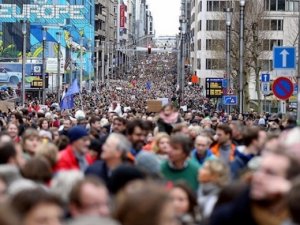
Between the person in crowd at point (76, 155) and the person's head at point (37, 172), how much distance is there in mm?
1596

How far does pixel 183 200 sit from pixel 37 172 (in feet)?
5.03

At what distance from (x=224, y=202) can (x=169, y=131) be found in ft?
28.8

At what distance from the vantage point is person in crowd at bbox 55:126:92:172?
11.3 m

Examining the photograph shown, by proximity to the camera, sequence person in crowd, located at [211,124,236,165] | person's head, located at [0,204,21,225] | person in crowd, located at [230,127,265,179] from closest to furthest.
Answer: person's head, located at [0,204,21,225] → person in crowd, located at [230,127,265,179] → person in crowd, located at [211,124,236,165]

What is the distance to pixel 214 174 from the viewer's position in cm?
934

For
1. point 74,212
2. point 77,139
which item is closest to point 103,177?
point 77,139

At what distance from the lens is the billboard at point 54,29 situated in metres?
57.9

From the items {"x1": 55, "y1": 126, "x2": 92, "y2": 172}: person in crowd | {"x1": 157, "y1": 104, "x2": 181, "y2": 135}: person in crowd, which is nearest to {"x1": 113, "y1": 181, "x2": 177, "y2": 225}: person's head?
{"x1": 55, "y1": 126, "x2": 92, "y2": 172}: person in crowd

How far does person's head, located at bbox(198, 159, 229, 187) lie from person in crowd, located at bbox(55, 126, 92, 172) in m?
2.07

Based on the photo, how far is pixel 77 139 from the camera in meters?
12.1

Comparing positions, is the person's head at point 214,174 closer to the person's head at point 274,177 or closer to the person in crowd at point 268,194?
the person in crowd at point 268,194

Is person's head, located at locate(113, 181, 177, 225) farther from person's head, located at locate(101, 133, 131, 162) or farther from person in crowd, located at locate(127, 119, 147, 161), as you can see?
person in crowd, located at locate(127, 119, 147, 161)

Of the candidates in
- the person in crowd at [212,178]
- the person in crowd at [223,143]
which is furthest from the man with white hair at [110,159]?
the person in crowd at [223,143]

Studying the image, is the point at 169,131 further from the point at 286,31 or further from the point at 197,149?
the point at 286,31
